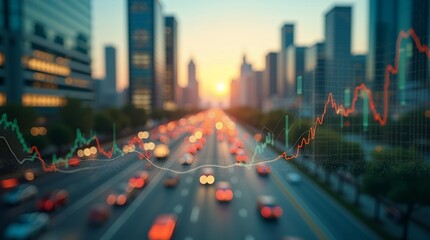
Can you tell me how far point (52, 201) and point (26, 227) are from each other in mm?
1347

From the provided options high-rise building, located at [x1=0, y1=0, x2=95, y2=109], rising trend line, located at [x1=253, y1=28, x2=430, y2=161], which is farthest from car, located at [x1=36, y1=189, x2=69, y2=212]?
high-rise building, located at [x1=0, y1=0, x2=95, y2=109]

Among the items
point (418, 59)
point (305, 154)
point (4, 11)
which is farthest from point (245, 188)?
point (4, 11)

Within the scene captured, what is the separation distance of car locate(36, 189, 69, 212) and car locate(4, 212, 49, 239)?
736 mm

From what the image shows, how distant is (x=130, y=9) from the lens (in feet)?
131

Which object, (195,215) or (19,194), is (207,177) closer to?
(195,215)

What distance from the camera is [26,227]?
5207mm

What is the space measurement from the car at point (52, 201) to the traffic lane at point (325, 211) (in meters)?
4.35

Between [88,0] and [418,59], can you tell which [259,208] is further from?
[88,0]

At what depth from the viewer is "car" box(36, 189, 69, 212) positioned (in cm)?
641

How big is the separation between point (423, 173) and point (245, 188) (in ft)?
16.3

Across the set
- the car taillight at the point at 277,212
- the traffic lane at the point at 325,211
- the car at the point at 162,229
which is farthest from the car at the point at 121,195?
the car taillight at the point at 277,212

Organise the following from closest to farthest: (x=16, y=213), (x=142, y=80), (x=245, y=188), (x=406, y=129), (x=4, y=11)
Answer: (x=406, y=129)
(x=16, y=213)
(x=245, y=188)
(x=4, y=11)
(x=142, y=80)

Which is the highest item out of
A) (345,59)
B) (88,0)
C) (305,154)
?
(88,0)

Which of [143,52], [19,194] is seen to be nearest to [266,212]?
[19,194]
